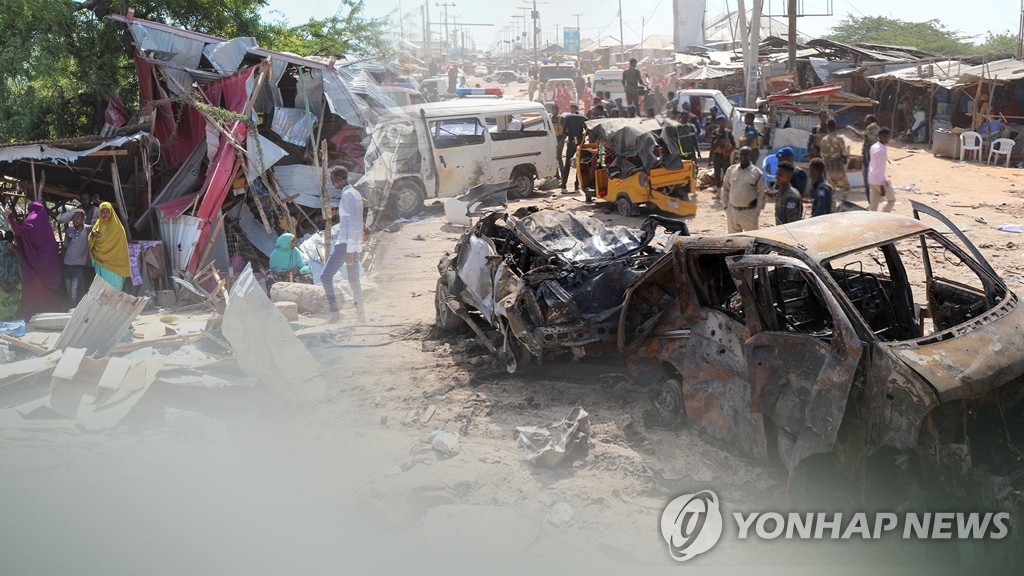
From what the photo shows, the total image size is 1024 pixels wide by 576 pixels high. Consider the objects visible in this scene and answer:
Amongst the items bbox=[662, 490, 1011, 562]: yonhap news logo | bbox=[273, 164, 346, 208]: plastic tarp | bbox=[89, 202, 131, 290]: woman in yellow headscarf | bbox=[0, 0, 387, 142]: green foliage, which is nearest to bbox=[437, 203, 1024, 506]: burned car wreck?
bbox=[662, 490, 1011, 562]: yonhap news logo

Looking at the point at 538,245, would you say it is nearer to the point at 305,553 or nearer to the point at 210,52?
the point at 305,553

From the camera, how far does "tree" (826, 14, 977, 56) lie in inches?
1649

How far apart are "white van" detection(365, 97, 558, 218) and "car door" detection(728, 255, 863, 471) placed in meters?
10.3

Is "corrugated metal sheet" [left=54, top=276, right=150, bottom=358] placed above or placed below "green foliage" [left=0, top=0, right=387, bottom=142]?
below

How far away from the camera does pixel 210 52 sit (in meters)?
13.3

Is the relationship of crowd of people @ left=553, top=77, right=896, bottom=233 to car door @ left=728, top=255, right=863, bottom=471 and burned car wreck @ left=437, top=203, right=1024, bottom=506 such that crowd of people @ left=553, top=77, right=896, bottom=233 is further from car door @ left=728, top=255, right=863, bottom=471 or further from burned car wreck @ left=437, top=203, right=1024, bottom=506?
car door @ left=728, top=255, right=863, bottom=471

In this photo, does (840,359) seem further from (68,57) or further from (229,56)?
(68,57)

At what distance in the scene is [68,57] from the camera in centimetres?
1416

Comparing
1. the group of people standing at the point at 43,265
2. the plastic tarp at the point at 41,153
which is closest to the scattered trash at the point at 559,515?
the group of people standing at the point at 43,265

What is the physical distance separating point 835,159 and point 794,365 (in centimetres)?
1091

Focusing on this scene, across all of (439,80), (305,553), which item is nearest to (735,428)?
(305,553)

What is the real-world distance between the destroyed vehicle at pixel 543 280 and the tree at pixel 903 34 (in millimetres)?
36987

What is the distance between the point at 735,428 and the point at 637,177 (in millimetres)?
9059

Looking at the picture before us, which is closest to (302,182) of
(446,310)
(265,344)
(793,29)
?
(446,310)
